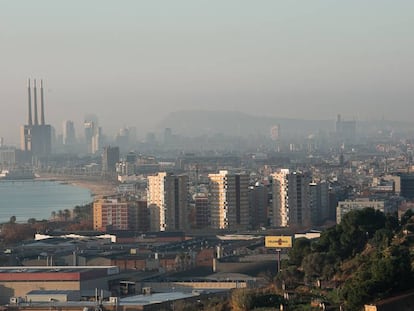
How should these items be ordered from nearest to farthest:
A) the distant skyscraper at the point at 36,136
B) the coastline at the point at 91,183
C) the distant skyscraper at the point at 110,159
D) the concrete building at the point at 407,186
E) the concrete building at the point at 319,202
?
the concrete building at the point at 319,202, the concrete building at the point at 407,186, the coastline at the point at 91,183, the distant skyscraper at the point at 110,159, the distant skyscraper at the point at 36,136

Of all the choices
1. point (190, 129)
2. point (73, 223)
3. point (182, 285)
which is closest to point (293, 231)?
point (73, 223)

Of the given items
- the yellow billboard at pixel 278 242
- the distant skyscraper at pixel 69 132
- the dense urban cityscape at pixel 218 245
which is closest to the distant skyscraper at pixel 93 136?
the distant skyscraper at pixel 69 132

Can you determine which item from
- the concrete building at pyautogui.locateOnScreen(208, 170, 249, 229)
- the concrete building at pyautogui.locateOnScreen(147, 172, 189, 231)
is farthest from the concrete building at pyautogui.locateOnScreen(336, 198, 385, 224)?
the concrete building at pyautogui.locateOnScreen(147, 172, 189, 231)

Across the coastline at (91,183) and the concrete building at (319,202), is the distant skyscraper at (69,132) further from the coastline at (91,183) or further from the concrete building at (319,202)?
the concrete building at (319,202)

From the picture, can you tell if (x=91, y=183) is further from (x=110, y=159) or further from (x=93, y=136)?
(x=93, y=136)

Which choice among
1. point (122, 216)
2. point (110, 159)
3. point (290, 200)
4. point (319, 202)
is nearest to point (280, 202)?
point (290, 200)

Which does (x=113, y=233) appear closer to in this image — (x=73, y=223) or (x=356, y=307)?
(x=73, y=223)
